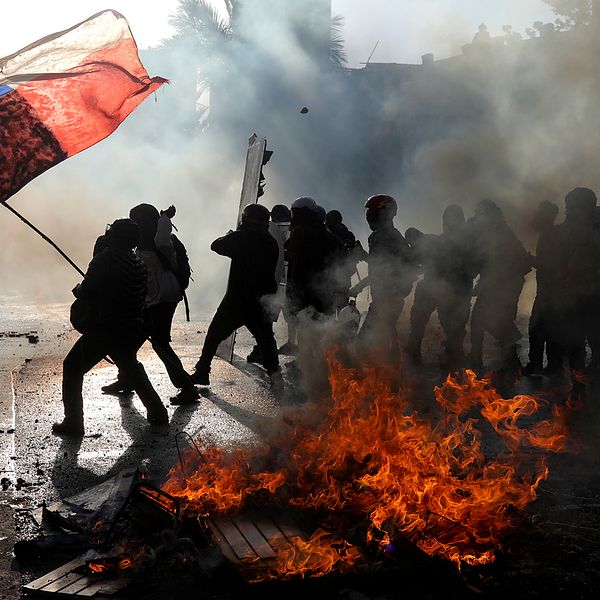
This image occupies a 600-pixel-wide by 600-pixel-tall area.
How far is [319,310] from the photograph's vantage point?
8391 millimetres

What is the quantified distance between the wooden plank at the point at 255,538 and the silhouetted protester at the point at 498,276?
519 cm

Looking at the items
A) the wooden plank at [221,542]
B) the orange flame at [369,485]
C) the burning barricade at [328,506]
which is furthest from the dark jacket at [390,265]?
the wooden plank at [221,542]

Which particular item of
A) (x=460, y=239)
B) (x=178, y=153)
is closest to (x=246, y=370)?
(x=460, y=239)

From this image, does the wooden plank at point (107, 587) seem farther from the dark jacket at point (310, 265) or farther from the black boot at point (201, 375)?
the dark jacket at point (310, 265)

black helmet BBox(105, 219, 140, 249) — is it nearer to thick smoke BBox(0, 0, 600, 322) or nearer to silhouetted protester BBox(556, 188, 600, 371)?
silhouetted protester BBox(556, 188, 600, 371)

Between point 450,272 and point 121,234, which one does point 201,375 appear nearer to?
point 121,234

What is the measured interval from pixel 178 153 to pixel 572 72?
17.7m

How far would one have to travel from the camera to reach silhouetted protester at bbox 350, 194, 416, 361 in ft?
27.2

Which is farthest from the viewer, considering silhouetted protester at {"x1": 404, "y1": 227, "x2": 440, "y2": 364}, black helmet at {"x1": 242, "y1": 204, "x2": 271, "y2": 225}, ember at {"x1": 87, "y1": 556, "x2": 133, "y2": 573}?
silhouetted protester at {"x1": 404, "y1": 227, "x2": 440, "y2": 364}

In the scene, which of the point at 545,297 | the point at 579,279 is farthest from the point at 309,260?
the point at 579,279

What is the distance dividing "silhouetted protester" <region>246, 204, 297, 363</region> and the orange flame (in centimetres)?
317

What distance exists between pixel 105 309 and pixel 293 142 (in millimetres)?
24001

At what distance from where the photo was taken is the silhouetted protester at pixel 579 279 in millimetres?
7266

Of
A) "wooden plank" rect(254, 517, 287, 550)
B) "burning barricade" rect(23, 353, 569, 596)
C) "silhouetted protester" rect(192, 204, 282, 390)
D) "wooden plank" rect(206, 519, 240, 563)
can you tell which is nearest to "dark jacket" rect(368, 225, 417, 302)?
"silhouetted protester" rect(192, 204, 282, 390)
